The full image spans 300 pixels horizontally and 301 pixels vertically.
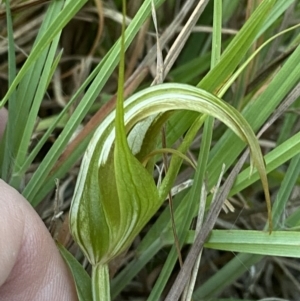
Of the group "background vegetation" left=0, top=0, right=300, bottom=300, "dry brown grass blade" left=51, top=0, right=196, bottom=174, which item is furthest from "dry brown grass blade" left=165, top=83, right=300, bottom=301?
"dry brown grass blade" left=51, top=0, right=196, bottom=174

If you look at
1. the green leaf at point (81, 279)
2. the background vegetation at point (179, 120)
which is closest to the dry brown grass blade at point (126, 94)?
the background vegetation at point (179, 120)

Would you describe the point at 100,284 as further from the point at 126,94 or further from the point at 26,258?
the point at 126,94

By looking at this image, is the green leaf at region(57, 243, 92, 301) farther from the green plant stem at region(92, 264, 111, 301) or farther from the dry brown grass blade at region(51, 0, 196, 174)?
the dry brown grass blade at region(51, 0, 196, 174)

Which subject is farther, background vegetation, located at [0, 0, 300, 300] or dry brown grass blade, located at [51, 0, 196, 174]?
dry brown grass blade, located at [51, 0, 196, 174]

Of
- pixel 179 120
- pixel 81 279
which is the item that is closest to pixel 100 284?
pixel 81 279

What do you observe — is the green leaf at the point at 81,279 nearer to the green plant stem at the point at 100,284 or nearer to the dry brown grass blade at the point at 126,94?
the green plant stem at the point at 100,284
